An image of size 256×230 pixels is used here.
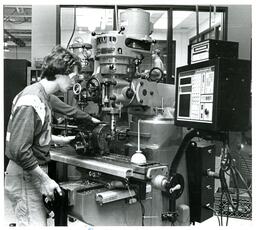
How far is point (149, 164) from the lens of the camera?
4.57ft

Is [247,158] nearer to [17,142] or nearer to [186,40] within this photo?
[17,142]

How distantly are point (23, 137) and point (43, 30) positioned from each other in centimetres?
284

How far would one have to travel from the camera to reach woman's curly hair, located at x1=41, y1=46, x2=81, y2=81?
4.73ft

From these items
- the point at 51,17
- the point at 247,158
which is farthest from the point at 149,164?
the point at 51,17

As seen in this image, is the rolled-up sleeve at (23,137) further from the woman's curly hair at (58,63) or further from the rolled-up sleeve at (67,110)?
the rolled-up sleeve at (67,110)

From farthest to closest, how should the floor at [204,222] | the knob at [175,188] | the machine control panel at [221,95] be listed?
the floor at [204,222] < the knob at [175,188] < the machine control panel at [221,95]

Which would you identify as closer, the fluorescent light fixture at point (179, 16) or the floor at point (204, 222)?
the floor at point (204, 222)

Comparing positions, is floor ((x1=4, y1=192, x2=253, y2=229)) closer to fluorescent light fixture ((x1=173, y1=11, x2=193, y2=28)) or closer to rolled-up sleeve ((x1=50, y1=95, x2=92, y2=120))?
rolled-up sleeve ((x1=50, y1=95, x2=92, y2=120))

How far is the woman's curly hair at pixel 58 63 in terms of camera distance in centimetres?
144

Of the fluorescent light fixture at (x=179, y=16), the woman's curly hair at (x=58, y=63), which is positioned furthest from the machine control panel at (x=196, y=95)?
the fluorescent light fixture at (x=179, y=16)

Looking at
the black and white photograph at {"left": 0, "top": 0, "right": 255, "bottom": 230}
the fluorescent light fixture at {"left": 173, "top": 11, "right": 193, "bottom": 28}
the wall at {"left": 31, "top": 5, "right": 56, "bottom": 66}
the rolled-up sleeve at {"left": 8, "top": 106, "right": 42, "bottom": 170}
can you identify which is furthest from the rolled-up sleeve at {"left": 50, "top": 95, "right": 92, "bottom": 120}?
the fluorescent light fixture at {"left": 173, "top": 11, "right": 193, "bottom": 28}

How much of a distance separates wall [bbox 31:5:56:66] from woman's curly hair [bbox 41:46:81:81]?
7.58 feet

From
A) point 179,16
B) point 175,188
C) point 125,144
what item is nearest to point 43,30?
point 179,16

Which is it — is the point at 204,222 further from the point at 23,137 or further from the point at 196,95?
the point at 23,137
